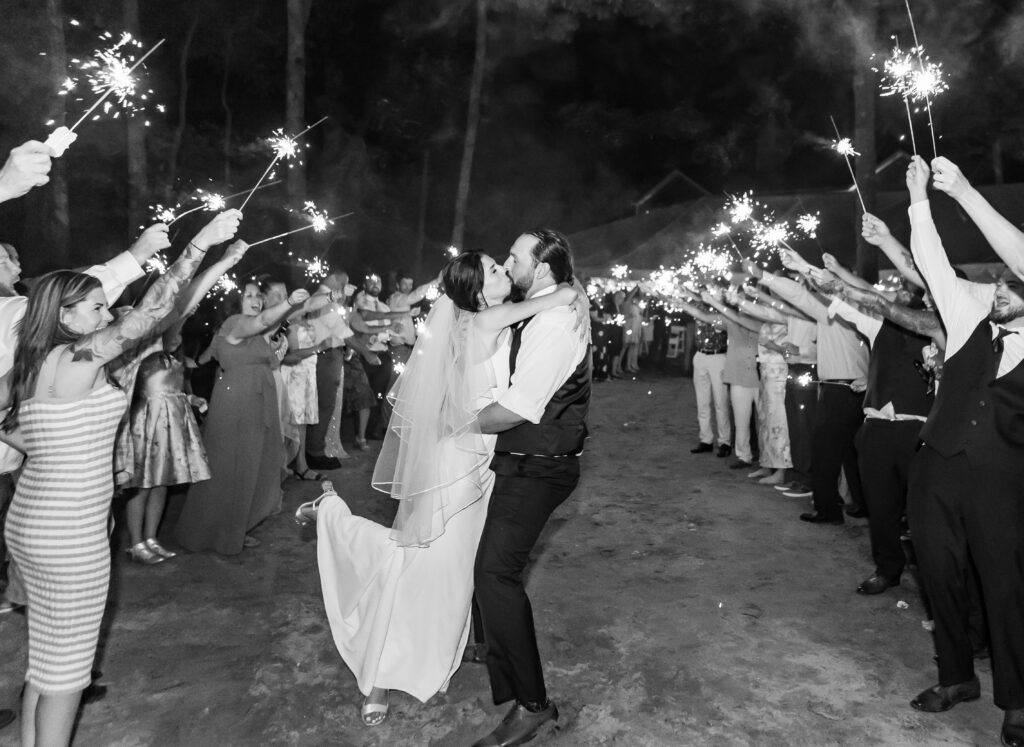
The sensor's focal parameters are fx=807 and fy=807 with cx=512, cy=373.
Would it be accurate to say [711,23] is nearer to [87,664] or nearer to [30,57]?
[30,57]

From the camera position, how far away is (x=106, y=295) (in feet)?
10.5

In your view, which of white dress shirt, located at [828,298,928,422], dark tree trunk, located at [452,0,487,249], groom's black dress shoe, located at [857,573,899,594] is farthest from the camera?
dark tree trunk, located at [452,0,487,249]

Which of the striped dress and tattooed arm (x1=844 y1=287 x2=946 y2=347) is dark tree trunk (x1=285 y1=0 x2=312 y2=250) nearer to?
tattooed arm (x1=844 y1=287 x2=946 y2=347)

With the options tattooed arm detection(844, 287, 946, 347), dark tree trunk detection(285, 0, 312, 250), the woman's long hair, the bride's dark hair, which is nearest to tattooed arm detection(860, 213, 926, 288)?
tattooed arm detection(844, 287, 946, 347)

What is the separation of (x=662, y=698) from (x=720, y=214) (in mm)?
15616

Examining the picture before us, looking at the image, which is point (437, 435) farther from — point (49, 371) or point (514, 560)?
point (49, 371)

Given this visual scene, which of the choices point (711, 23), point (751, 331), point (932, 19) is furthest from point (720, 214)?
point (751, 331)

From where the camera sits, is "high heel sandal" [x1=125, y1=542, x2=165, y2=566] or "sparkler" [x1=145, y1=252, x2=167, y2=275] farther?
"high heel sandal" [x1=125, y1=542, x2=165, y2=566]

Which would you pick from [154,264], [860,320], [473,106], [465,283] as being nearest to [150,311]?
[465,283]

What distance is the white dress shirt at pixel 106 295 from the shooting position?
130 inches

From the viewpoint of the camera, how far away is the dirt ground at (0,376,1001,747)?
11.2ft

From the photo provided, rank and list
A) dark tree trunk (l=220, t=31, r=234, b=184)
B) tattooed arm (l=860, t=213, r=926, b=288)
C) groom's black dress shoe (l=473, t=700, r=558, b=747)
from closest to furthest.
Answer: groom's black dress shoe (l=473, t=700, r=558, b=747) < tattooed arm (l=860, t=213, r=926, b=288) < dark tree trunk (l=220, t=31, r=234, b=184)

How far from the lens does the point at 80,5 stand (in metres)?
15.1

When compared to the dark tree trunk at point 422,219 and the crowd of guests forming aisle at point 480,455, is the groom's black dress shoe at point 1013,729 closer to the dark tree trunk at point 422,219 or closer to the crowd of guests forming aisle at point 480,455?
the crowd of guests forming aisle at point 480,455
